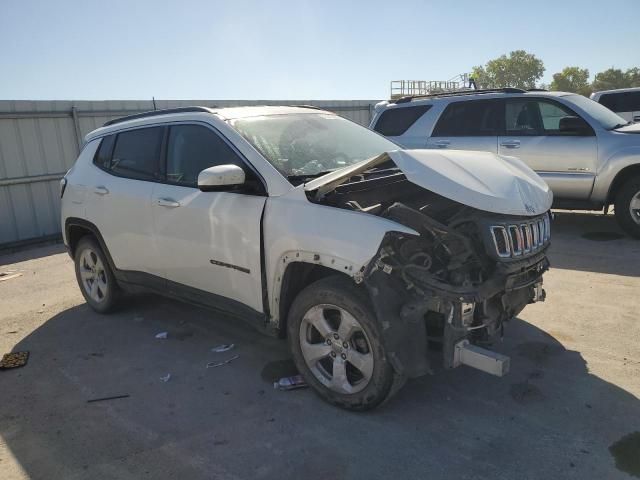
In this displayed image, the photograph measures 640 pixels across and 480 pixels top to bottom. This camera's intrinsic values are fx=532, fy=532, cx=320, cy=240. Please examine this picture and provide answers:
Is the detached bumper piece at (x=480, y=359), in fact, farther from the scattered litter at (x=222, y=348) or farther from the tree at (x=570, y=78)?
the tree at (x=570, y=78)

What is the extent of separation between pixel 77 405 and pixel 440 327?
2539mm

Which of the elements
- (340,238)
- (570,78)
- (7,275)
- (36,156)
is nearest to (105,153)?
(340,238)

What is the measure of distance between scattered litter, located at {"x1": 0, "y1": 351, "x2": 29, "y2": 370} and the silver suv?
5.26m

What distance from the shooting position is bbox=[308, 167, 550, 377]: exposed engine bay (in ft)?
9.84

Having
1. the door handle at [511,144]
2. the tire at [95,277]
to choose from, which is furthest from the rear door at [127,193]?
the door handle at [511,144]

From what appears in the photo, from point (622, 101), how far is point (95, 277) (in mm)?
13085

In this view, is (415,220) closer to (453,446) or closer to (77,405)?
(453,446)

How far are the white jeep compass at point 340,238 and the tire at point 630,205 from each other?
3965 millimetres

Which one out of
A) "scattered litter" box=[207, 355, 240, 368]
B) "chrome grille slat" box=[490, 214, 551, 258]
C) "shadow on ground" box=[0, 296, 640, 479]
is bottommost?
"scattered litter" box=[207, 355, 240, 368]

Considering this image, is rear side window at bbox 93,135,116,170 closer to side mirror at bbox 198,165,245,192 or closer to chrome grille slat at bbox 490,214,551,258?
side mirror at bbox 198,165,245,192

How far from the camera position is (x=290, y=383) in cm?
373

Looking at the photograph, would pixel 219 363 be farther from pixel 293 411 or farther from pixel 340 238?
pixel 340 238

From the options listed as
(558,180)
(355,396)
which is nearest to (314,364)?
(355,396)

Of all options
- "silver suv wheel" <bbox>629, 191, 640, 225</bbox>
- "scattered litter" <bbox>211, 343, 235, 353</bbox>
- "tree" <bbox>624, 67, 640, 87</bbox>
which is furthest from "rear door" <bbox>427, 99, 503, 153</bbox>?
"tree" <bbox>624, 67, 640, 87</bbox>
